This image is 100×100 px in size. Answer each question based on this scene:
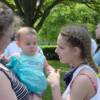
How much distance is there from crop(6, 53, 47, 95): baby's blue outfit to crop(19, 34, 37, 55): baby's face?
0.26 ft

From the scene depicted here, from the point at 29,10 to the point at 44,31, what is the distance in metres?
17.8

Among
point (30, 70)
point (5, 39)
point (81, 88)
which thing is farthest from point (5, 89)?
point (30, 70)

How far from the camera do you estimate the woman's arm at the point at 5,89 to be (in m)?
2.46

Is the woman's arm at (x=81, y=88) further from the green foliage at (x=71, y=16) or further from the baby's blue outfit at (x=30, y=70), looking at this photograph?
the green foliage at (x=71, y=16)

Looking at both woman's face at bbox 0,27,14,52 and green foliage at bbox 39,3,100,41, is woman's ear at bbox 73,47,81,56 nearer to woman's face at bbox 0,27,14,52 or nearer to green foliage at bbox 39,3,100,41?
woman's face at bbox 0,27,14,52

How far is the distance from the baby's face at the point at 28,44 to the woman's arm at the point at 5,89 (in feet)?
7.13

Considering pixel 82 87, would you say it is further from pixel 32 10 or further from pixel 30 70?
pixel 32 10

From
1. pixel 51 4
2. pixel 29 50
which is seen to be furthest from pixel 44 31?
pixel 29 50

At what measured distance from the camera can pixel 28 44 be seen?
4.73 m

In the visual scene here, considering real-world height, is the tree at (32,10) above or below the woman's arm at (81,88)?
below

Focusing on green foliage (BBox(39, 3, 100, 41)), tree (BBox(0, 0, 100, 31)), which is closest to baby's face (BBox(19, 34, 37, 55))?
tree (BBox(0, 0, 100, 31))

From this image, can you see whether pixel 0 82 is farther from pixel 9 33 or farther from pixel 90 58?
pixel 90 58

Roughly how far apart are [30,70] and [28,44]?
22.6 inches

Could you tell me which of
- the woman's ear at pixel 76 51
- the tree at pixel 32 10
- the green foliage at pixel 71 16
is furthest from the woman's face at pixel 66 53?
the green foliage at pixel 71 16
